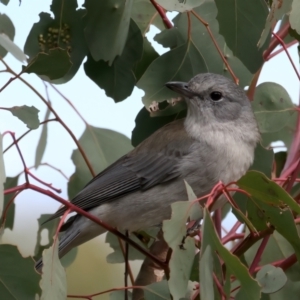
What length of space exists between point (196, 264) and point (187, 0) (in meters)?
0.90

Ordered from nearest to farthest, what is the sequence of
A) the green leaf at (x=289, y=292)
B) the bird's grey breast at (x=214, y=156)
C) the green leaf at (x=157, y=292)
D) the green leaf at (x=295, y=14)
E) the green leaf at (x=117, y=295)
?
1. the green leaf at (x=295, y=14)
2. the green leaf at (x=157, y=292)
3. the green leaf at (x=289, y=292)
4. the green leaf at (x=117, y=295)
5. the bird's grey breast at (x=214, y=156)

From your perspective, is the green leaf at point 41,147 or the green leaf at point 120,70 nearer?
the green leaf at point 120,70

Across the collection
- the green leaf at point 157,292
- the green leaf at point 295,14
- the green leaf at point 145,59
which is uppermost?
the green leaf at point 145,59

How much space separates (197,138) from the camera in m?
3.20

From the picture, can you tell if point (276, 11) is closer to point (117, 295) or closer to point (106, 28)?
point (106, 28)

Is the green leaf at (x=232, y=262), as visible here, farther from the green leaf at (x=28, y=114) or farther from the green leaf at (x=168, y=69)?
the green leaf at (x=168, y=69)

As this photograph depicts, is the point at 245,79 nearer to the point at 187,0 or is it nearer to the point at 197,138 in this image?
the point at 197,138

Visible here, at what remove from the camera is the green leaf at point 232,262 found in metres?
1.82

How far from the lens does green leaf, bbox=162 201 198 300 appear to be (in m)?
1.85

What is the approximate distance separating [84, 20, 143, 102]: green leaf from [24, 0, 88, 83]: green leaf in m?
0.09

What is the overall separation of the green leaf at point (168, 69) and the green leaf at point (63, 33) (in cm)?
28

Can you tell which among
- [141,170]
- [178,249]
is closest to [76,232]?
[141,170]

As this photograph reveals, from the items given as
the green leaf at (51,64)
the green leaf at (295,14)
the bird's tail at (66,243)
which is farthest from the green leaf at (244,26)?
the bird's tail at (66,243)

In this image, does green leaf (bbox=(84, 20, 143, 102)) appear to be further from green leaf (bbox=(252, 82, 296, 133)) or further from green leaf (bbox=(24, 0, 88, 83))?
green leaf (bbox=(252, 82, 296, 133))
